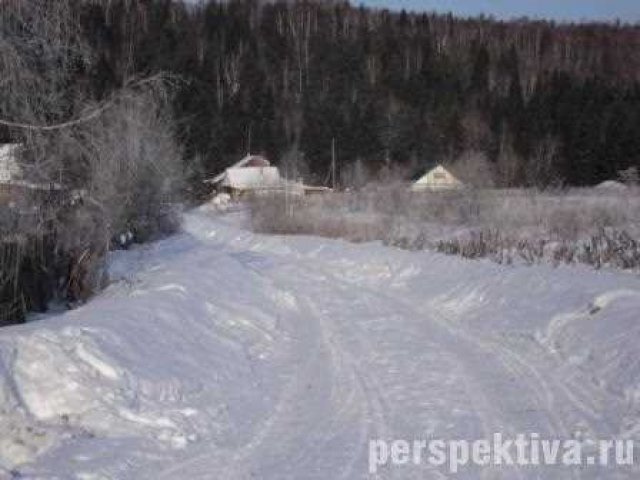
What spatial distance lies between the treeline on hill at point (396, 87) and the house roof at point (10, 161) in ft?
251

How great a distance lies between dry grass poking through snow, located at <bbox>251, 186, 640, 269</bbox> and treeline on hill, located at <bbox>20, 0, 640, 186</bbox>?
4374 cm

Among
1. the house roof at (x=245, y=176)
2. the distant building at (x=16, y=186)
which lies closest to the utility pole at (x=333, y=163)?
the house roof at (x=245, y=176)

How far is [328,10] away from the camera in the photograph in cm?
13712

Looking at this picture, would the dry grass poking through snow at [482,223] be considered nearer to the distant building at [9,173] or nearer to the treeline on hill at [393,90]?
the treeline on hill at [393,90]

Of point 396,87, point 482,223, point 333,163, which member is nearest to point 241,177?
point 333,163

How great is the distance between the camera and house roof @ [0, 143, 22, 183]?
1124cm

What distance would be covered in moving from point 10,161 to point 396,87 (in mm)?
115985

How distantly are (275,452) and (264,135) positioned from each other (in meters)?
105

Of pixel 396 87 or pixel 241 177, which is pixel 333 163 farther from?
→ pixel 396 87

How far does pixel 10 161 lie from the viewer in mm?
11648

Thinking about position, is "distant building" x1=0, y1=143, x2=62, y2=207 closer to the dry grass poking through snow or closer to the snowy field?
the snowy field

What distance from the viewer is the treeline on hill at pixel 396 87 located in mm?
104688

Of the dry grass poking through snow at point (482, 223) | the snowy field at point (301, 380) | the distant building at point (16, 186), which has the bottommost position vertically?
the dry grass poking through snow at point (482, 223)

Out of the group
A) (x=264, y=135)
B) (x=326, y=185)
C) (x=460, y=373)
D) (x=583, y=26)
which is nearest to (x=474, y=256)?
(x=460, y=373)
